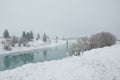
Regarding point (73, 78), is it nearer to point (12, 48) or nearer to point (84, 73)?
point (84, 73)

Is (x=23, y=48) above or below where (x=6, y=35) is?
below

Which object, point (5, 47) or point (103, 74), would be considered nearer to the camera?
point (103, 74)

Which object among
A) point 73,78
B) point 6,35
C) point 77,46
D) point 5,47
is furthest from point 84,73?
point 6,35

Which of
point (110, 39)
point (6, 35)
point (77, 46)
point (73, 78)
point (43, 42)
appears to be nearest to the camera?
point (73, 78)

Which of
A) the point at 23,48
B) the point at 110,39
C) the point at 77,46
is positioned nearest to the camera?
the point at 110,39

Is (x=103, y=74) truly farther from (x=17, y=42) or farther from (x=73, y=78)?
(x=17, y=42)

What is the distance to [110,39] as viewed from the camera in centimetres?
4269

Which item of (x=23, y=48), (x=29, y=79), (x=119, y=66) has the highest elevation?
(x=119, y=66)

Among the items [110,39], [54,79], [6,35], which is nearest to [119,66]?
[54,79]

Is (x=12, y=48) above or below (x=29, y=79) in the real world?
below

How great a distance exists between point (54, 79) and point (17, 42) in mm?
85843

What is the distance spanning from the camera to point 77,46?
50.5 metres

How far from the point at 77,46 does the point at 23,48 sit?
48.5m

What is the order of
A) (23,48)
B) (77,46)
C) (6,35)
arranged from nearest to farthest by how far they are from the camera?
(77,46), (23,48), (6,35)
